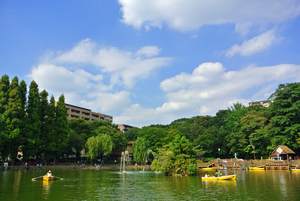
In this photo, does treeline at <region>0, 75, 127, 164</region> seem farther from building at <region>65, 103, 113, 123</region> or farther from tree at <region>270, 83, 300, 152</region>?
building at <region>65, 103, 113, 123</region>

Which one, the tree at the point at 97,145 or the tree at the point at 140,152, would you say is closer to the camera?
the tree at the point at 97,145

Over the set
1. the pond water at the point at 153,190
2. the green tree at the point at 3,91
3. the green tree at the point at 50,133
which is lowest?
the pond water at the point at 153,190

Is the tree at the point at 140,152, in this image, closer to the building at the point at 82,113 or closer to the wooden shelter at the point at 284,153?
the wooden shelter at the point at 284,153

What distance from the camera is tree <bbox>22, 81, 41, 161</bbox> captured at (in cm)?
5104

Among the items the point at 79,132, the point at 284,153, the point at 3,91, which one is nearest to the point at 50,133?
the point at 3,91

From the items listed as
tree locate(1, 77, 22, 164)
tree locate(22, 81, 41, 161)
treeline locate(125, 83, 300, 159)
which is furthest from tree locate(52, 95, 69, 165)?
treeline locate(125, 83, 300, 159)

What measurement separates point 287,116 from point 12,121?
2215 inches

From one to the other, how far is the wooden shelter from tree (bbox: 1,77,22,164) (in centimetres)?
5272

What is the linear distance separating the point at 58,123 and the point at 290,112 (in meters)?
54.1

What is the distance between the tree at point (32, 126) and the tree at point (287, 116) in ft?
170

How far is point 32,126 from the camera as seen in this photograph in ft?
170

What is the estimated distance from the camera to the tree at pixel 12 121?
47.1m

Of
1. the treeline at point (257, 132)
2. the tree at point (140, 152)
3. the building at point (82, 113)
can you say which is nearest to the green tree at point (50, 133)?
the tree at point (140, 152)

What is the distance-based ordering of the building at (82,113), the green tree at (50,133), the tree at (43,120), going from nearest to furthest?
the green tree at (50,133), the tree at (43,120), the building at (82,113)
